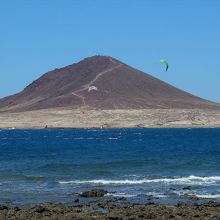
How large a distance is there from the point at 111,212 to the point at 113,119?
150m

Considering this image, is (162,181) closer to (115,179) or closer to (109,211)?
(115,179)

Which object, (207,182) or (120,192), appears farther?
(207,182)

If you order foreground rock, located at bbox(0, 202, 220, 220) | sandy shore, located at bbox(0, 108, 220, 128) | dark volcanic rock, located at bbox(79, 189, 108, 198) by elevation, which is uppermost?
sandy shore, located at bbox(0, 108, 220, 128)

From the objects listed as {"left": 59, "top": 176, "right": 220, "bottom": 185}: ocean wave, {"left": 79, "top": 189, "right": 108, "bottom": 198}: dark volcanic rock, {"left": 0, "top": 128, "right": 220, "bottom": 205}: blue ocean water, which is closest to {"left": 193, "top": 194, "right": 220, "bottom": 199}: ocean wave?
{"left": 0, "top": 128, "right": 220, "bottom": 205}: blue ocean water

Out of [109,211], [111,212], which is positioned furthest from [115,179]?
[111,212]

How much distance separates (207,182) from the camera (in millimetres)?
39906

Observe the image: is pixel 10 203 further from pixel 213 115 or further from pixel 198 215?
pixel 213 115

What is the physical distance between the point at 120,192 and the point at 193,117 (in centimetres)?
14249

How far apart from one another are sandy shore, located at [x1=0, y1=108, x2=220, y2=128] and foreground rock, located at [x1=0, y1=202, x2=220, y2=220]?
→ 143 metres

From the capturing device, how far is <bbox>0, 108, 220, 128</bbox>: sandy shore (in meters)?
173

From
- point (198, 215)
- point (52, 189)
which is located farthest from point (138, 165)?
point (198, 215)

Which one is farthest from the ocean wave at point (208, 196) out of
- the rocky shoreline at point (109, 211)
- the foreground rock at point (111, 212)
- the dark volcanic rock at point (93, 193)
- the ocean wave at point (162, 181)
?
the ocean wave at point (162, 181)

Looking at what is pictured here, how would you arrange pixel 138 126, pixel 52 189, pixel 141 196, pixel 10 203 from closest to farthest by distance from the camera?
pixel 10 203 < pixel 141 196 < pixel 52 189 < pixel 138 126

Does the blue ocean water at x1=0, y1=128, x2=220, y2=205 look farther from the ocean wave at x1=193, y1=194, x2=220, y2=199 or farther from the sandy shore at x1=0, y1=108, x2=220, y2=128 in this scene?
the sandy shore at x1=0, y1=108, x2=220, y2=128
